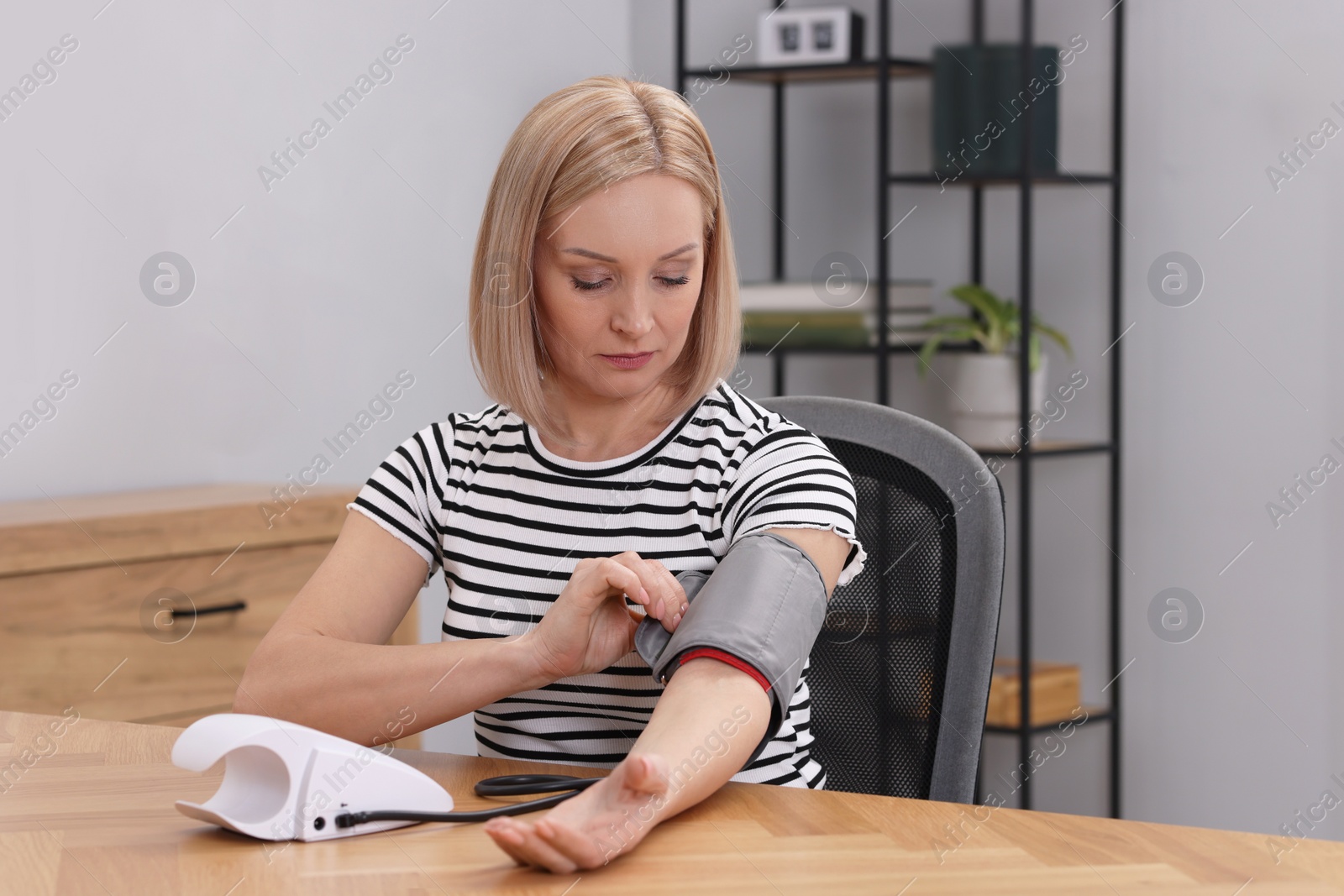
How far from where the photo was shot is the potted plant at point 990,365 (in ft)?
8.59

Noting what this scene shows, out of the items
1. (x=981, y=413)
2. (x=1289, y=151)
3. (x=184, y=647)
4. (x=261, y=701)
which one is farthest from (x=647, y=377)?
(x=1289, y=151)

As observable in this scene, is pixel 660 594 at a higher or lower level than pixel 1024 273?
lower

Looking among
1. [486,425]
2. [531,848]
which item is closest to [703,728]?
[531,848]

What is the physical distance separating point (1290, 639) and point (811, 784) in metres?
1.64

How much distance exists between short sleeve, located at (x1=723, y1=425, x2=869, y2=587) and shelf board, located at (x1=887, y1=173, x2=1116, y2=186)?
60.1 inches

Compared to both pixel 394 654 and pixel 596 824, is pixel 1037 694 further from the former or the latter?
pixel 596 824

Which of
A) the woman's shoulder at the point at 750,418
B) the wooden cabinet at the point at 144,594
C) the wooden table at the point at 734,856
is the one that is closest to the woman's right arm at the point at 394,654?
the wooden table at the point at 734,856

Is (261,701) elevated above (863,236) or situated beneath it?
situated beneath

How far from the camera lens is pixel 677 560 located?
118 centimetres

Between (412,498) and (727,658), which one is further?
(412,498)

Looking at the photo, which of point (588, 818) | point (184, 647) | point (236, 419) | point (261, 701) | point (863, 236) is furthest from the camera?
point (863, 236)

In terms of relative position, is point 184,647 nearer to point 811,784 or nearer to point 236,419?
point 236,419

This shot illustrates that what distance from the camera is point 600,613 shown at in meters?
Result: 1.02

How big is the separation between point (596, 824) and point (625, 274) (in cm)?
47
